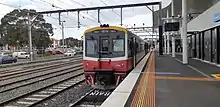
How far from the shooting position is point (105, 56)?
11672mm

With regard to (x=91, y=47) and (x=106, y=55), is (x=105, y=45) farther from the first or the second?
(x=91, y=47)

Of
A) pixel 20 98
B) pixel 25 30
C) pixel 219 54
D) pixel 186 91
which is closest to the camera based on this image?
pixel 186 91

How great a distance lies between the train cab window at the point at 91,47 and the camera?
11.9 m

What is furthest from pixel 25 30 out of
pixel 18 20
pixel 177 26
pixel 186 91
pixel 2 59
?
pixel 186 91

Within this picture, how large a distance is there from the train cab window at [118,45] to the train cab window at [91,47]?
0.85 metres

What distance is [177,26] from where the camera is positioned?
24.3 metres

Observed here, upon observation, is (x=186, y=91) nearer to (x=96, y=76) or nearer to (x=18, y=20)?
(x=96, y=76)

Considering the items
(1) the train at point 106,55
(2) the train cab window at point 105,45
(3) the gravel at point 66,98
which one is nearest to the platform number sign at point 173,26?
(1) the train at point 106,55

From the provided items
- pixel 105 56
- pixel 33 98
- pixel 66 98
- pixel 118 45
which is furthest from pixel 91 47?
pixel 33 98

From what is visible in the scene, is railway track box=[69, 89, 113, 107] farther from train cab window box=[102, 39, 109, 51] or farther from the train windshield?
train cab window box=[102, 39, 109, 51]

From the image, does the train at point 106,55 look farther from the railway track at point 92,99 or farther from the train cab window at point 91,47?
the railway track at point 92,99

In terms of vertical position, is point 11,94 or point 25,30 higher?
point 25,30

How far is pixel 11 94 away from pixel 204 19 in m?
16.6

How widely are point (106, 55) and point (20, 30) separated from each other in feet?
153
